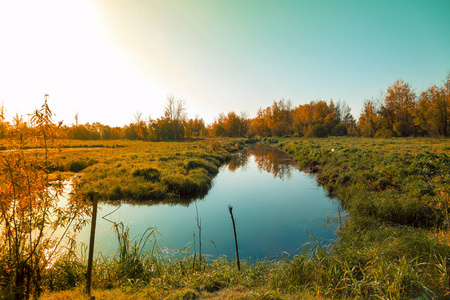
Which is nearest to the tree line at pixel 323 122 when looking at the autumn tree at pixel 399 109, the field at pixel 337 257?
the autumn tree at pixel 399 109

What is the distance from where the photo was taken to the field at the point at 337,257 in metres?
3.14

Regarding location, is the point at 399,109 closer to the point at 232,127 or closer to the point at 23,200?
the point at 232,127

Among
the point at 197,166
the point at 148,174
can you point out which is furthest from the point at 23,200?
the point at 197,166

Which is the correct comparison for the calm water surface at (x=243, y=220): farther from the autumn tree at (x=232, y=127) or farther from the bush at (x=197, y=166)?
the autumn tree at (x=232, y=127)

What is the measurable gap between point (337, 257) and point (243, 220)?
4.15 metres

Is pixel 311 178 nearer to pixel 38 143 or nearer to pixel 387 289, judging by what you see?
pixel 387 289

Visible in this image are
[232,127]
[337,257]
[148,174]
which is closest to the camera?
[337,257]

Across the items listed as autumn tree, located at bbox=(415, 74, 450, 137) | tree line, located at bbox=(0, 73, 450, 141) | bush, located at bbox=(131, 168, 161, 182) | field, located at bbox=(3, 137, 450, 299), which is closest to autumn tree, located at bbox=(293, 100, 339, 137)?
tree line, located at bbox=(0, 73, 450, 141)

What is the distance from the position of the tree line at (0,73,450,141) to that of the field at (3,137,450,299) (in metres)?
12.6

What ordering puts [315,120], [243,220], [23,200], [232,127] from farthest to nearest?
[232,127] < [315,120] < [243,220] < [23,200]

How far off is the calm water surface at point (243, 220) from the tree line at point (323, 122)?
10.2 metres

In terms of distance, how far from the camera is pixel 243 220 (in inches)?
317

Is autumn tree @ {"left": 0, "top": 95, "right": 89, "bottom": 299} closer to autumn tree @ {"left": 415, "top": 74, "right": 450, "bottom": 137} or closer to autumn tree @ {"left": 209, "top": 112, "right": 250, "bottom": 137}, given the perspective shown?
autumn tree @ {"left": 415, "top": 74, "right": 450, "bottom": 137}

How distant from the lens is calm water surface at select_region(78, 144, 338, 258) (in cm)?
621
